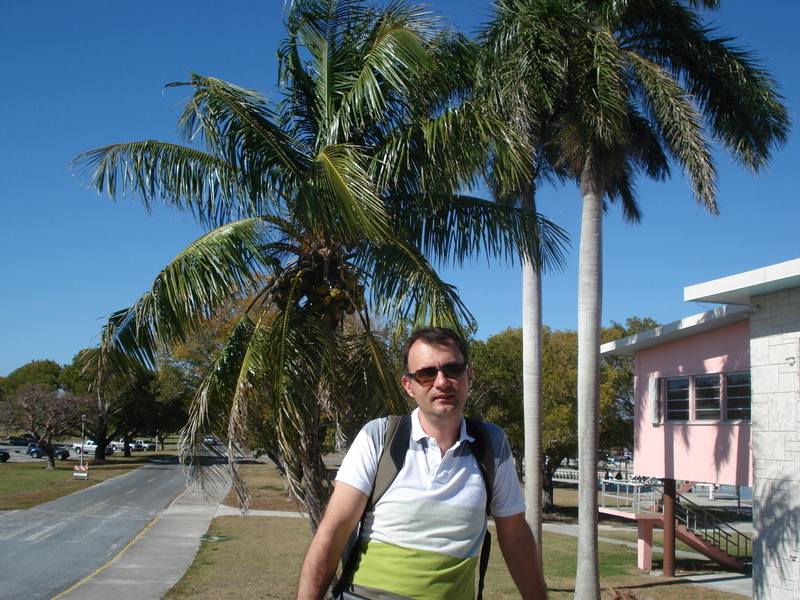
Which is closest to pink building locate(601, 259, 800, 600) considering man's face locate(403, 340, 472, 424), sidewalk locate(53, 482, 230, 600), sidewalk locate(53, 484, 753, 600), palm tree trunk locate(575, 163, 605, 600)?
palm tree trunk locate(575, 163, 605, 600)

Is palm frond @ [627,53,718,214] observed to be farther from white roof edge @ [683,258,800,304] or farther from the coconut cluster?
the coconut cluster

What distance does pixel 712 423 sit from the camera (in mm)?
15320

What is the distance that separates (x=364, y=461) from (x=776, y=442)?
1083cm

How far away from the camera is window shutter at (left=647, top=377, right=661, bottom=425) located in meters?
17.1

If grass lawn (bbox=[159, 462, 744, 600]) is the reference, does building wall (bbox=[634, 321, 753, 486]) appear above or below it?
above

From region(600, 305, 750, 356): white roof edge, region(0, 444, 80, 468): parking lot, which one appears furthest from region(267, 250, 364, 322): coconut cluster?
region(0, 444, 80, 468): parking lot

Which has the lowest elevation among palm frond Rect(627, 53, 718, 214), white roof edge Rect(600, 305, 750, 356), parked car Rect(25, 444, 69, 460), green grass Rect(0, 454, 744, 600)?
parked car Rect(25, 444, 69, 460)

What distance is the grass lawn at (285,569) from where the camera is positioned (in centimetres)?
1342

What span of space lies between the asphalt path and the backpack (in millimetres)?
6606

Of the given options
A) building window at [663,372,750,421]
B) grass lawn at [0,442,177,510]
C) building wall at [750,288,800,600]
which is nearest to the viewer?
building wall at [750,288,800,600]

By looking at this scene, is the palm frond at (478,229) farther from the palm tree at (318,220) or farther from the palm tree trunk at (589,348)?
the palm tree trunk at (589,348)

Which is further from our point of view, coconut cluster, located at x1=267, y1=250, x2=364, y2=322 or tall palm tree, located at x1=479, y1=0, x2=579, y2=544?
tall palm tree, located at x1=479, y1=0, x2=579, y2=544

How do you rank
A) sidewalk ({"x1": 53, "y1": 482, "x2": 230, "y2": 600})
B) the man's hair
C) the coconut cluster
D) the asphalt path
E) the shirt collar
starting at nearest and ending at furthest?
the shirt collar, the man's hair, the coconut cluster, sidewalk ({"x1": 53, "y1": 482, "x2": 230, "y2": 600}), the asphalt path

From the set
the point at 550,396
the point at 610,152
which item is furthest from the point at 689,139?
A: the point at 550,396
